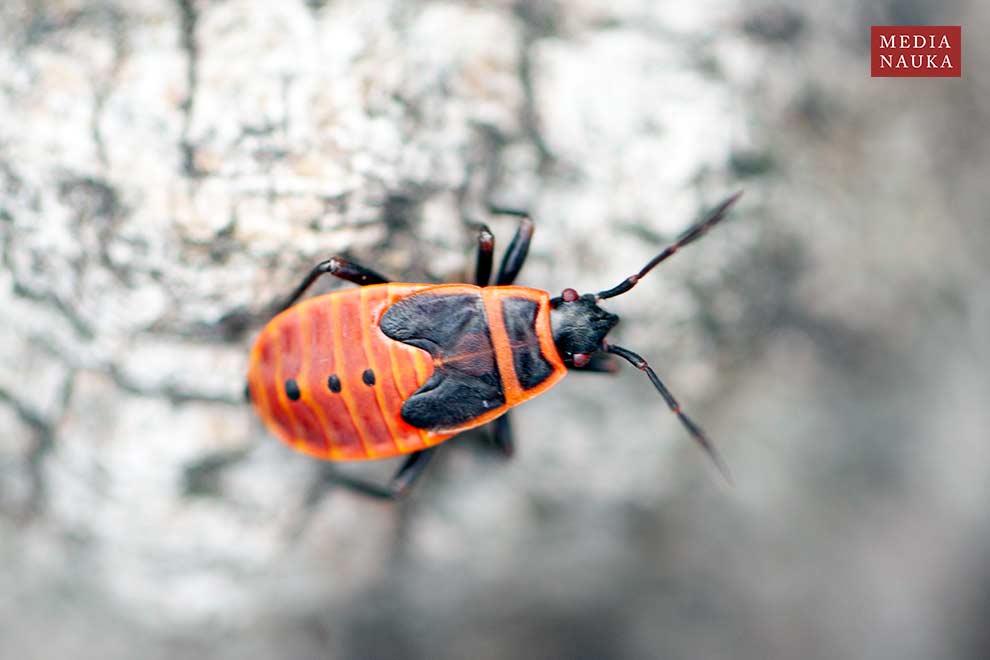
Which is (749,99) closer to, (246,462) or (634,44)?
(634,44)

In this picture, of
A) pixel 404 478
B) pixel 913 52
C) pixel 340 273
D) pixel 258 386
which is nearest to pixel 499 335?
pixel 340 273

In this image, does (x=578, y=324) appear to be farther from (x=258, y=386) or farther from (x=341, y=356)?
(x=258, y=386)

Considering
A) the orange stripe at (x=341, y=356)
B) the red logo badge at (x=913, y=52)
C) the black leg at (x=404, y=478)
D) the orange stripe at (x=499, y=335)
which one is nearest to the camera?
the orange stripe at (x=341, y=356)

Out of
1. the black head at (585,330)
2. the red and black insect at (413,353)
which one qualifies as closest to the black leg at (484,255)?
the red and black insect at (413,353)

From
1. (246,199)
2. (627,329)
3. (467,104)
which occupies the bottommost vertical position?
(627,329)

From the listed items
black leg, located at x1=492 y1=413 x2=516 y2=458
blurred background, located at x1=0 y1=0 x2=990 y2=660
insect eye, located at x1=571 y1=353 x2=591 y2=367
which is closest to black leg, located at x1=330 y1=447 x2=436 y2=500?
blurred background, located at x1=0 y1=0 x2=990 y2=660

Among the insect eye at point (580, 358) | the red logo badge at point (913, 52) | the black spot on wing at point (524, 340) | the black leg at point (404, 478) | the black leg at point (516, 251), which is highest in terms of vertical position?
the red logo badge at point (913, 52)

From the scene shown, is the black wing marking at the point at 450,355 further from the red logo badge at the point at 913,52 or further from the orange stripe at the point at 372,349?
the red logo badge at the point at 913,52

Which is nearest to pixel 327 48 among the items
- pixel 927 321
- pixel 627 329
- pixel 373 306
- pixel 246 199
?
pixel 246 199
